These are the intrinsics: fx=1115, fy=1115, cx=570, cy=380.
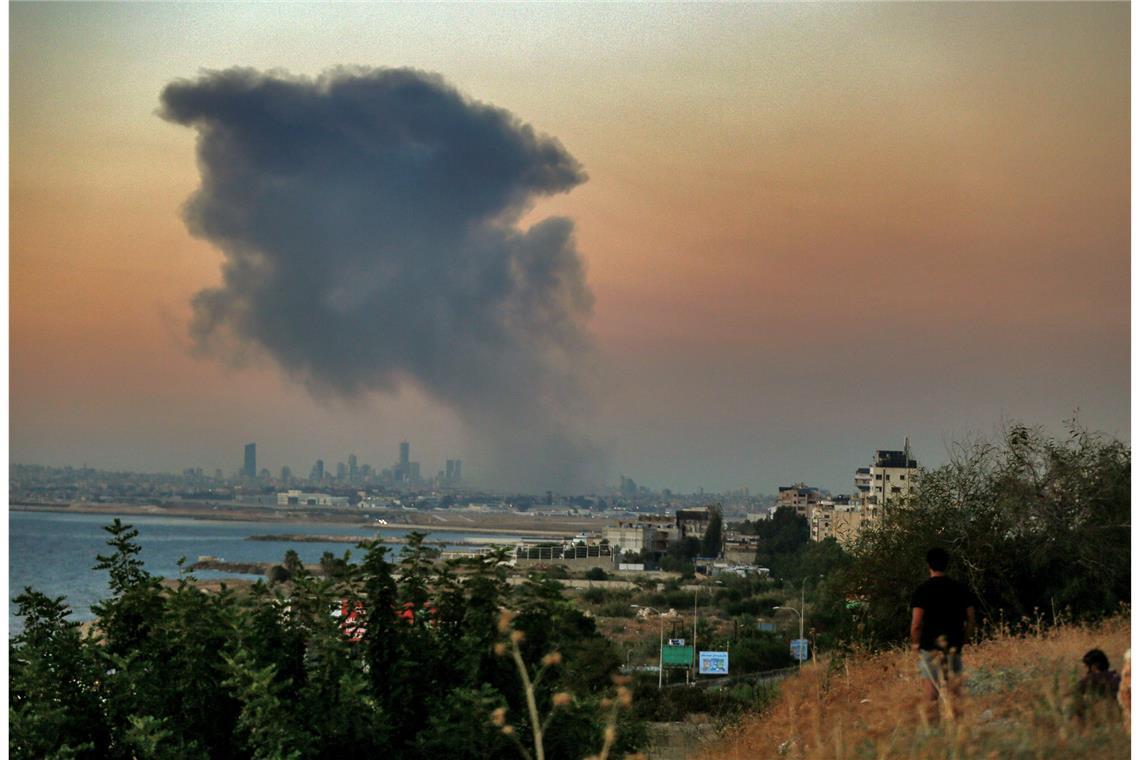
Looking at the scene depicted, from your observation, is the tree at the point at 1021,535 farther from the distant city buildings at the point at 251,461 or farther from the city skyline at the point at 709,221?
the distant city buildings at the point at 251,461

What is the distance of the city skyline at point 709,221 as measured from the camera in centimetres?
1113

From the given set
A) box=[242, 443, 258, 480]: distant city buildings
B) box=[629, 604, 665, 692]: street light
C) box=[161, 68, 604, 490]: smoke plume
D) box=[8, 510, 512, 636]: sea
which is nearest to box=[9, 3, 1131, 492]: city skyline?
box=[161, 68, 604, 490]: smoke plume

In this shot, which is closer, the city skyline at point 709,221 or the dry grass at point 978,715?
the dry grass at point 978,715

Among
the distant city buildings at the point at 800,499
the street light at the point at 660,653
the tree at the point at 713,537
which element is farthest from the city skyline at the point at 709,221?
the street light at the point at 660,653

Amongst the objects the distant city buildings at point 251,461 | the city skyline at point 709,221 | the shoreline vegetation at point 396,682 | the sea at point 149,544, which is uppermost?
the city skyline at point 709,221

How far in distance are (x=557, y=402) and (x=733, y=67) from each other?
46.5ft

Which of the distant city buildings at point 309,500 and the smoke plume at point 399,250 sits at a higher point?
the smoke plume at point 399,250

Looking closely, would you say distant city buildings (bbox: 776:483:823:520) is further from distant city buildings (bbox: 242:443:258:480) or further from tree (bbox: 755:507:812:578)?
distant city buildings (bbox: 242:443:258:480)

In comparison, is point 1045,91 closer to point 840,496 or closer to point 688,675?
point 688,675

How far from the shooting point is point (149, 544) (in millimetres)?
22984

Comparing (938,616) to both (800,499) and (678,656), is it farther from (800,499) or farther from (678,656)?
(800,499)

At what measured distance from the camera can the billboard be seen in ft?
51.6

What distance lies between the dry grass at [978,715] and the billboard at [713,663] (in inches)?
393

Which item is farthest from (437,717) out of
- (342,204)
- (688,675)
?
(342,204)
